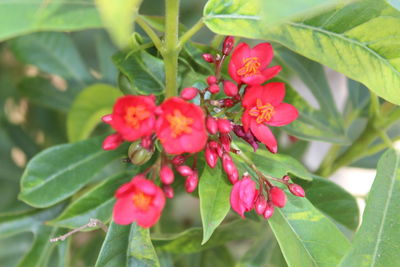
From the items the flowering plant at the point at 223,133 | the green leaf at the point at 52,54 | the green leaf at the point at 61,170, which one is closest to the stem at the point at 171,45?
the flowering plant at the point at 223,133

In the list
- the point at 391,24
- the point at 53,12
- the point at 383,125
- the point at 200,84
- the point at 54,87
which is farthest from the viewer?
the point at 54,87

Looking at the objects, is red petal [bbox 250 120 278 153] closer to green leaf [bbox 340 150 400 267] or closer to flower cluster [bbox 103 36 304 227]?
flower cluster [bbox 103 36 304 227]

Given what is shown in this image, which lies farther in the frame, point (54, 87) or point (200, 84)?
point (54, 87)

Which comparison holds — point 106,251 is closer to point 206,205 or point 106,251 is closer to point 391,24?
point 206,205

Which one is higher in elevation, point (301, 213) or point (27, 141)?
point (301, 213)

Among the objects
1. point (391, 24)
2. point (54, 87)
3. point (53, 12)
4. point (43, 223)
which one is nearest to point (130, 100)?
point (53, 12)

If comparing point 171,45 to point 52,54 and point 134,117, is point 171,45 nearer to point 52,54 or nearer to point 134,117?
point 134,117

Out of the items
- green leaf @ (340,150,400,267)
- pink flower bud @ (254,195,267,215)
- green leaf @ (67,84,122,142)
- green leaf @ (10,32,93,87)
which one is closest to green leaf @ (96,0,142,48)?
pink flower bud @ (254,195,267,215)
